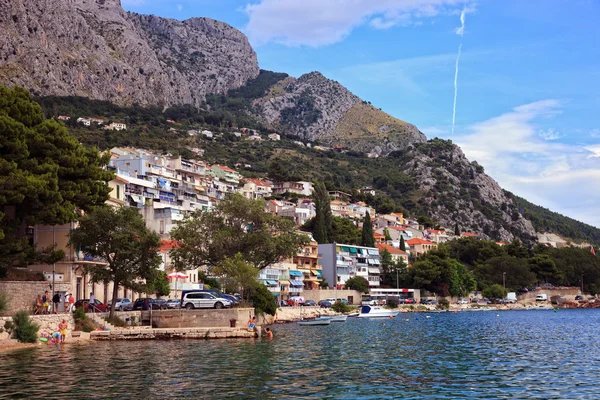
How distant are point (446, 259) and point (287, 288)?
146ft

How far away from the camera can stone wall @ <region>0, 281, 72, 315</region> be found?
42.0m

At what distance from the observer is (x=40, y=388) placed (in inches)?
979

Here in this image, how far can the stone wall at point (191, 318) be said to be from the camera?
5278cm

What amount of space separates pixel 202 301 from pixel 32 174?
1933 cm

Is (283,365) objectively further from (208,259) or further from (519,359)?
(208,259)

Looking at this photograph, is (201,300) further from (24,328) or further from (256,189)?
(256,189)

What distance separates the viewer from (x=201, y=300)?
57.3 m

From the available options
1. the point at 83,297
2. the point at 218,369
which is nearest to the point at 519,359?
the point at 218,369

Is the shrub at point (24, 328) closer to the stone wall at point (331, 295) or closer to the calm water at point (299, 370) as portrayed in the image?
the calm water at point (299, 370)

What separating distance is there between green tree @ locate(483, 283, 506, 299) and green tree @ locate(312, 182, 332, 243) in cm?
4143

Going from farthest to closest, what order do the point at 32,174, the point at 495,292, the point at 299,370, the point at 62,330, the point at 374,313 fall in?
1. the point at 495,292
2. the point at 374,313
3. the point at 32,174
4. the point at 62,330
5. the point at 299,370

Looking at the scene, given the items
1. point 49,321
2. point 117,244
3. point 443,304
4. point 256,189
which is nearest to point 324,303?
point 443,304

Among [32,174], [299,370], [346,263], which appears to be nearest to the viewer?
[299,370]

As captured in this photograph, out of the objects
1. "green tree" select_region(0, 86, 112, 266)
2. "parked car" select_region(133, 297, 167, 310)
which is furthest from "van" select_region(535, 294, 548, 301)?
"green tree" select_region(0, 86, 112, 266)
